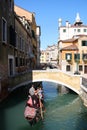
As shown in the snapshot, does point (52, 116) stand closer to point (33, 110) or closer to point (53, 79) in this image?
point (33, 110)

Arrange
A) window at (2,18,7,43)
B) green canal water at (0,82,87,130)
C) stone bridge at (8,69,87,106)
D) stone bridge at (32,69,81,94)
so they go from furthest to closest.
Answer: stone bridge at (32,69,81,94), stone bridge at (8,69,87,106), window at (2,18,7,43), green canal water at (0,82,87,130)

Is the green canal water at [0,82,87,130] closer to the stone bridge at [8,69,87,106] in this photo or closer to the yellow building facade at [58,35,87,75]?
the stone bridge at [8,69,87,106]

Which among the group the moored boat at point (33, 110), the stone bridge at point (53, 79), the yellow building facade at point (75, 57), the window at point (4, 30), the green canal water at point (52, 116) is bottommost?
the green canal water at point (52, 116)

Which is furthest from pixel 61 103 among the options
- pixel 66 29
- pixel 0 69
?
pixel 66 29

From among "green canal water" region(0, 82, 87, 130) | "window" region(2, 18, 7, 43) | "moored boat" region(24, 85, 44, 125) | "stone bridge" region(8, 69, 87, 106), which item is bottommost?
"green canal water" region(0, 82, 87, 130)

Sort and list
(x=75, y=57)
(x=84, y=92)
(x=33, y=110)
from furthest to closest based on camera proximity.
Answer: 1. (x=75, y=57)
2. (x=84, y=92)
3. (x=33, y=110)

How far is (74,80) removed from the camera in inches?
777

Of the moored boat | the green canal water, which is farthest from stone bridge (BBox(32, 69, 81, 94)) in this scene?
the moored boat

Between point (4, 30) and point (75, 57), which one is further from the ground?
point (4, 30)

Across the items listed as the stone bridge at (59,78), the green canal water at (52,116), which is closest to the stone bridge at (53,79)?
the stone bridge at (59,78)

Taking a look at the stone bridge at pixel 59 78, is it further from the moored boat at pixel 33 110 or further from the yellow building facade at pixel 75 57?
the yellow building facade at pixel 75 57

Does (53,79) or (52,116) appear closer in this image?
(52,116)

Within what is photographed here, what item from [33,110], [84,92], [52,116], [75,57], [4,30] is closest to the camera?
[33,110]

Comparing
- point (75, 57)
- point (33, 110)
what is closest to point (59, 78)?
point (33, 110)
